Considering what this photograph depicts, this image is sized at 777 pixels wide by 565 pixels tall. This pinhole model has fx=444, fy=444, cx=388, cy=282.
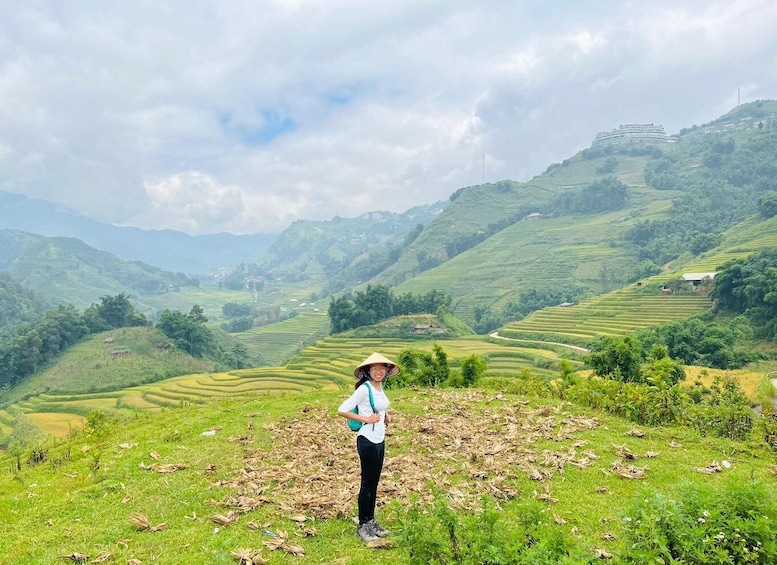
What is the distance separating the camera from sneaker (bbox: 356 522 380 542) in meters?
5.21

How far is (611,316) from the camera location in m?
52.7

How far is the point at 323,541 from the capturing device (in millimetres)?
5410

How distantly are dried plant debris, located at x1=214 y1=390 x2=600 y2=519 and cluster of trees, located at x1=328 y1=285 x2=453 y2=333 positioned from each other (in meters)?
59.7

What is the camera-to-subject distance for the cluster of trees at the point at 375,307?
70688 mm

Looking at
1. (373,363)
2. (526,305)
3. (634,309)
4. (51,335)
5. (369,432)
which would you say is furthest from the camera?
(526,305)

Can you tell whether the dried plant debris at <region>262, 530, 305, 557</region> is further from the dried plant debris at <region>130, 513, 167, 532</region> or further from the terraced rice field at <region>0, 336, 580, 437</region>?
the terraced rice field at <region>0, 336, 580, 437</region>

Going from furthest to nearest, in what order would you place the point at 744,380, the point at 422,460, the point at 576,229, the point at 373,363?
the point at 576,229, the point at 744,380, the point at 422,460, the point at 373,363

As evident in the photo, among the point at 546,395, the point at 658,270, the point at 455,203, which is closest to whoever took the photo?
the point at 546,395

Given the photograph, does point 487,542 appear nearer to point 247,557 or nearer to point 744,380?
point 247,557

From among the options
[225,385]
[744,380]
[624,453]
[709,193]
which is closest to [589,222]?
[709,193]

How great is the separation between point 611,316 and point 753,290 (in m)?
16.1

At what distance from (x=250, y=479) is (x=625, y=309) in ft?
180

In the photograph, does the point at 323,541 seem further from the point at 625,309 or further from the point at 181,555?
the point at 625,309

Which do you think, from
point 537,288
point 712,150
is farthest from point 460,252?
point 712,150
